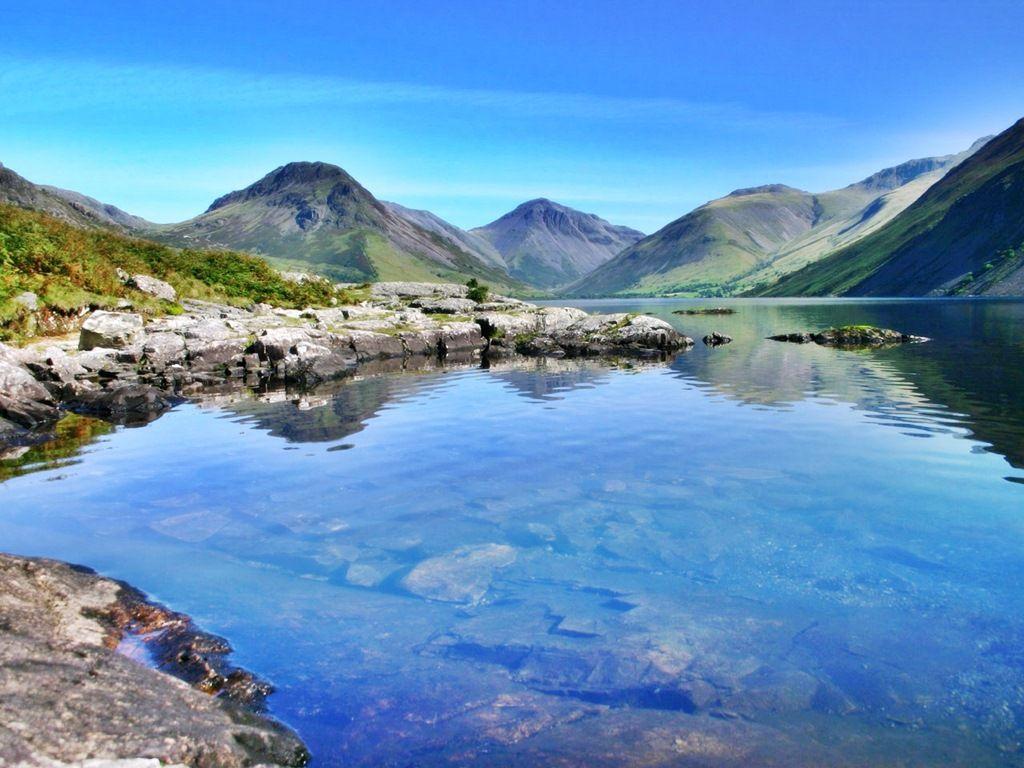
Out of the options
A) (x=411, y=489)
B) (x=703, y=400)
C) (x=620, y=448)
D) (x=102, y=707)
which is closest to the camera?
(x=102, y=707)

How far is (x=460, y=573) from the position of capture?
12.7 meters

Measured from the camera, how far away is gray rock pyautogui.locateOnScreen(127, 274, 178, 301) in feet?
175

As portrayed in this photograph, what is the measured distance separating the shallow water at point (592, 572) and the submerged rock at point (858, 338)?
3904 centimetres

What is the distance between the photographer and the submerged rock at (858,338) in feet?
207

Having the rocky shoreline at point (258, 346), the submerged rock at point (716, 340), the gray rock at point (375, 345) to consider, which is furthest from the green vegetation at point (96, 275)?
the submerged rock at point (716, 340)

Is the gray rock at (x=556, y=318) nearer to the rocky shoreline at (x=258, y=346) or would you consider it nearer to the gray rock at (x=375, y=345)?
the rocky shoreline at (x=258, y=346)

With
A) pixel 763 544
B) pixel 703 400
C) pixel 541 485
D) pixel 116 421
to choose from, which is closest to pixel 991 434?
pixel 703 400

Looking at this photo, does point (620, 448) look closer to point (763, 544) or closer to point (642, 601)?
point (763, 544)

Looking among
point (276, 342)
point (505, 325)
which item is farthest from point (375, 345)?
point (505, 325)

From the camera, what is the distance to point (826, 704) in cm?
845

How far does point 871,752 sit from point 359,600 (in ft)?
26.7

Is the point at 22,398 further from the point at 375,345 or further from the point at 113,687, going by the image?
the point at 375,345

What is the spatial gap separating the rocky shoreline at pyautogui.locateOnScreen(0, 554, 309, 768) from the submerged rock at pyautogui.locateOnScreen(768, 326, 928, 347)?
64.5 meters

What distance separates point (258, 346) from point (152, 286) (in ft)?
48.4
